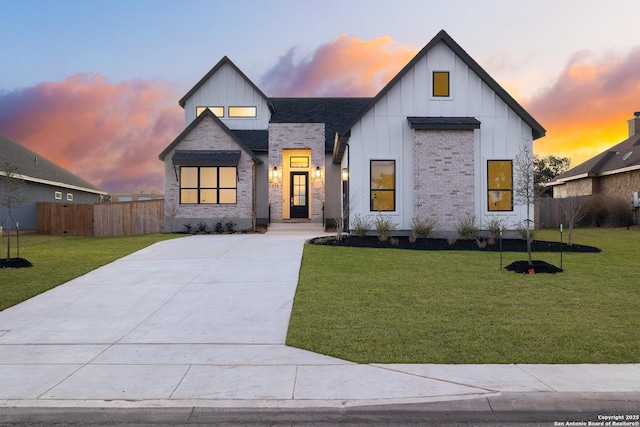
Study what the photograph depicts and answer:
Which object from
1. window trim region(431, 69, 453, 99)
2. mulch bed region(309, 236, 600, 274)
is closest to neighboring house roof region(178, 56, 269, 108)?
window trim region(431, 69, 453, 99)

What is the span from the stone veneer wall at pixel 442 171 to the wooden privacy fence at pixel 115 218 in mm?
12856

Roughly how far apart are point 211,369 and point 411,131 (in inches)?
563

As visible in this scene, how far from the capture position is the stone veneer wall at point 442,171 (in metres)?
17.1

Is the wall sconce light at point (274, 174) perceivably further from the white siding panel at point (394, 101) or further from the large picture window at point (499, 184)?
the large picture window at point (499, 184)

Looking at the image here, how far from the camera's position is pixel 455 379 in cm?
439

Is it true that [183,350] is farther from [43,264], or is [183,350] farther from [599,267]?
[599,267]

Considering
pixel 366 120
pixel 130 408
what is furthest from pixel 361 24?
pixel 130 408

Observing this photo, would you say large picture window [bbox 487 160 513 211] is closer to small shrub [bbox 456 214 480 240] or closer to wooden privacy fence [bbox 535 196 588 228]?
small shrub [bbox 456 214 480 240]

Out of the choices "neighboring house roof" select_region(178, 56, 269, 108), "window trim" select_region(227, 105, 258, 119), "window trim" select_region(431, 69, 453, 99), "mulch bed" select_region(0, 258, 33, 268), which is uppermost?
"neighboring house roof" select_region(178, 56, 269, 108)

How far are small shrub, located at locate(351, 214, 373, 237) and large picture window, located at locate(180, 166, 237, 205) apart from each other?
7062 millimetres

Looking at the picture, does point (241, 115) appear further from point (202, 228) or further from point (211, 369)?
point (211, 369)

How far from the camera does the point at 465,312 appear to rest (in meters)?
6.92

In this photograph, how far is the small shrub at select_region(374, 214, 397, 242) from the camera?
16578 millimetres

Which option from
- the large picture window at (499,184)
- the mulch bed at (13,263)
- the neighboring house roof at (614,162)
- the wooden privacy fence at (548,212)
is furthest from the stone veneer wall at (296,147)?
the neighboring house roof at (614,162)
